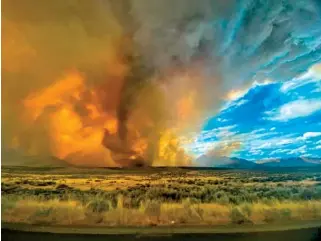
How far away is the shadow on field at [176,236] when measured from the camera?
5.35 feet

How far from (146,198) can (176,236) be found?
0.19m

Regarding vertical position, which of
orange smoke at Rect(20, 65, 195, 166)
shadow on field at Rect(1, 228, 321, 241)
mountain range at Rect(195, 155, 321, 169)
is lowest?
shadow on field at Rect(1, 228, 321, 241)

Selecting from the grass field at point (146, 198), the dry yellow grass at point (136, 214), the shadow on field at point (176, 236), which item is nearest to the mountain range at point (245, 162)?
the grass field at point (146, 198)

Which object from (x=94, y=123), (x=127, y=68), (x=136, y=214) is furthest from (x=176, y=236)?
(x=127, y=68)

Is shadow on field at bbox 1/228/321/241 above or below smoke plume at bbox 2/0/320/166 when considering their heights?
below

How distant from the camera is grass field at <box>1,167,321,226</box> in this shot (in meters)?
1.67

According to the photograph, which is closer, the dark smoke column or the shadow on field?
the shadow on field

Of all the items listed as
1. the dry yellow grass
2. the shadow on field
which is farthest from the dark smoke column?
the shadow on field

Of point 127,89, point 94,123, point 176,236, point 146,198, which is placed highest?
point 127,89

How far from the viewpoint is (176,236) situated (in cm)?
166

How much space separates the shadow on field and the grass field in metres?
0.05

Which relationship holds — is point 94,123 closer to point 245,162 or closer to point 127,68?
point 127,68

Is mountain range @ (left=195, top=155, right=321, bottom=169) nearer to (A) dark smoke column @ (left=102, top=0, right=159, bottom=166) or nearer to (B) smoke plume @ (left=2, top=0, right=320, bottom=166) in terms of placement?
(B) smoke plume @ (left=2, top=0, right=320, bottom=166)

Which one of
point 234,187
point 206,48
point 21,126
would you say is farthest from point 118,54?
point 234,187
